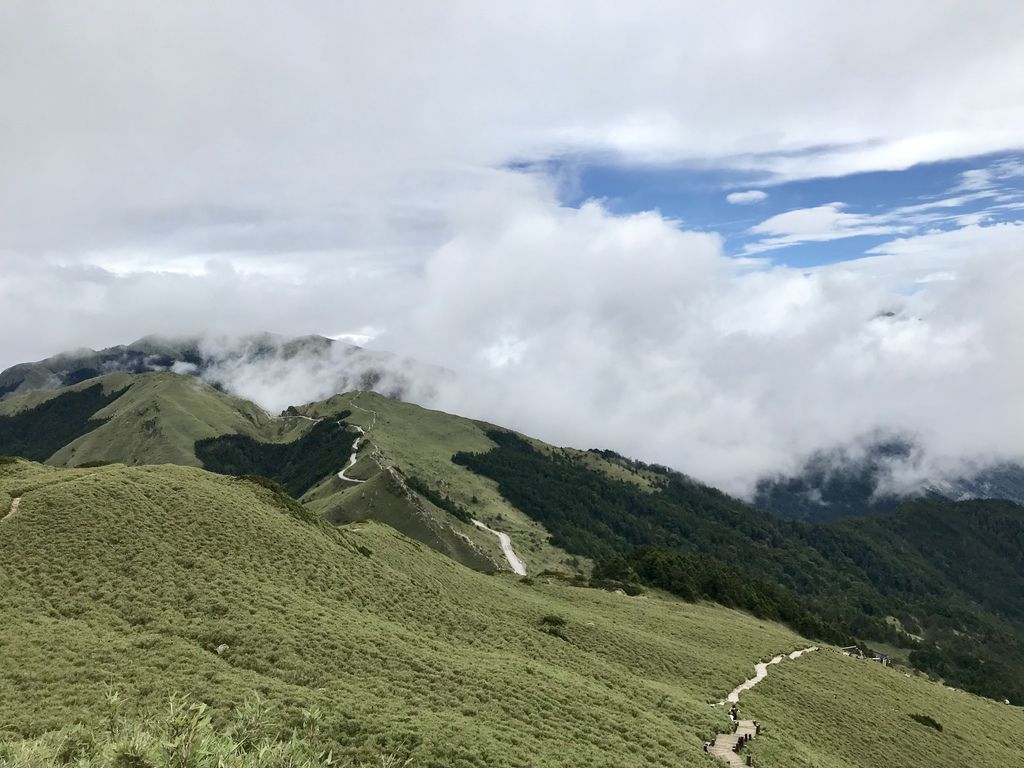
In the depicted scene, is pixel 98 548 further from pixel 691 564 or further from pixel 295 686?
pixel 691 564

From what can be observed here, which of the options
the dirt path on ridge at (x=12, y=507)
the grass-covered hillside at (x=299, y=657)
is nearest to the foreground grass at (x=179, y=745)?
the grass-covered hillside at (x=299, y=657)

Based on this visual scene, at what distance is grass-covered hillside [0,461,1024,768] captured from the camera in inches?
1148

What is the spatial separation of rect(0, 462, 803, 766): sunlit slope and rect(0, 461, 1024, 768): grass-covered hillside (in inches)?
6.6

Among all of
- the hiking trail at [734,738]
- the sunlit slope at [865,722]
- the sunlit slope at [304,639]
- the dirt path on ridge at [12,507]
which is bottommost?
the sunlit slope at [865,722]

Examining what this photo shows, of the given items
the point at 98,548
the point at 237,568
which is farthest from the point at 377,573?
the point at 98,548

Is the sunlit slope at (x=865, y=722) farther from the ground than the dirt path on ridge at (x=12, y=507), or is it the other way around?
the dirt path on ridge at (x=12, y=507)

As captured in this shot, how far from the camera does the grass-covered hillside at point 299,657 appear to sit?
2916 centimetres

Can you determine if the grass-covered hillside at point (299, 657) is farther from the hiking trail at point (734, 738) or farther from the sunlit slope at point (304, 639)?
the hiking trail at point (734, 738)

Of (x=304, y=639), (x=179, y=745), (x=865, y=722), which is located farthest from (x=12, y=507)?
(x=865, y=722)

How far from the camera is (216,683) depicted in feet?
110

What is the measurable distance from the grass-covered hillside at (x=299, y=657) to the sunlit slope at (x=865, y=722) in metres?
0.54

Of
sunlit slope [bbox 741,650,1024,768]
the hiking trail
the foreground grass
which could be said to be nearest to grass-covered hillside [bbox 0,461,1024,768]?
the foreground grass

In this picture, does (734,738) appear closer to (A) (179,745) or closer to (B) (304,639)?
(B) (304,639)

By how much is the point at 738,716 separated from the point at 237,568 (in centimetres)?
4243
